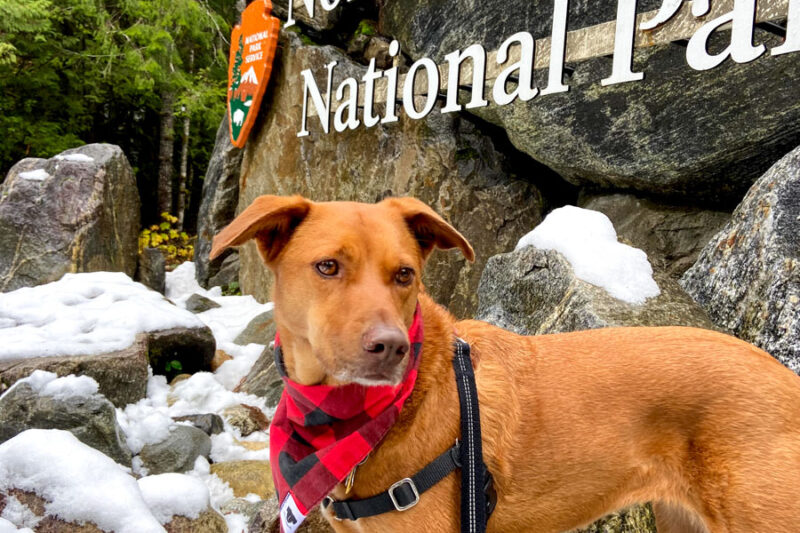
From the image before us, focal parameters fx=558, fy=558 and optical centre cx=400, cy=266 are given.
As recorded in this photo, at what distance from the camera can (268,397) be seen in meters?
6.03

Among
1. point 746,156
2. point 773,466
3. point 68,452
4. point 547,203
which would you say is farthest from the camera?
point 547,203

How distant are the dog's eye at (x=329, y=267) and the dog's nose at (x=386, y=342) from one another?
0.35m

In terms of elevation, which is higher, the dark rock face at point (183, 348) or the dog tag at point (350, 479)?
the dog tag at point (350, 479)

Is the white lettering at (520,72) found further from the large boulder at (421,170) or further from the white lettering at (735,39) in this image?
the white lettering at (735,39)

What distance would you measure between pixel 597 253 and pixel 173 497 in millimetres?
3120

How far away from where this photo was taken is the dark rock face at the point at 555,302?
3346 mm

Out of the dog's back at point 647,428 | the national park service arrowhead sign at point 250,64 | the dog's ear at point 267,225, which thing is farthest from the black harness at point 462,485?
the national park service arrowhead sign at point 250,64

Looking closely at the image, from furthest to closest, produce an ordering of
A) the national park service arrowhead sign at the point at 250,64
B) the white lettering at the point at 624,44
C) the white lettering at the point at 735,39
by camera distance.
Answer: the national park service arrowhead sign at the point at 250,64
the white lettering at the point at 624,44
the white lettering at the point at 735,39

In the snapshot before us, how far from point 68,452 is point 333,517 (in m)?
Answer: 1.70

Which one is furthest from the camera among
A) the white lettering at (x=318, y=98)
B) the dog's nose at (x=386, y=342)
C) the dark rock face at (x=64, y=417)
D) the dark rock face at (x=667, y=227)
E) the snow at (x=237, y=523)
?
the white lettering at (x=318, y=98)

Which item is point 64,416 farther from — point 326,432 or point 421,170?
point 421,170

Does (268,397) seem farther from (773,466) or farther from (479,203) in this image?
(773,466)

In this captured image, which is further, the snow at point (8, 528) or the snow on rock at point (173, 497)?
the snow on rock at point (173, 497)

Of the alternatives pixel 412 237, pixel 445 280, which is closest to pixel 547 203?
pixel 445 280
